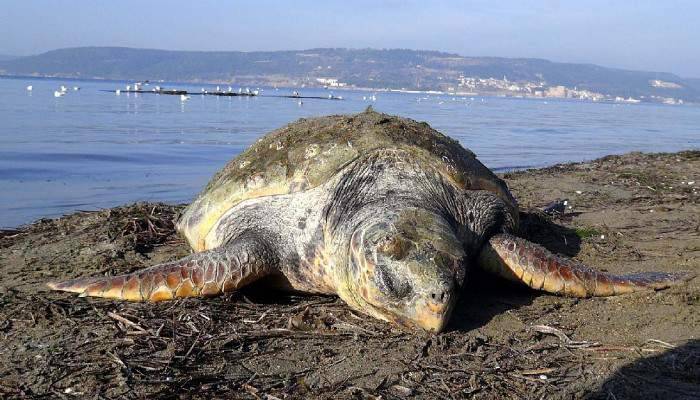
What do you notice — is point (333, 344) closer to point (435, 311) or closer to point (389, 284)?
point (389, 284)

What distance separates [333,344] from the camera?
4.04m

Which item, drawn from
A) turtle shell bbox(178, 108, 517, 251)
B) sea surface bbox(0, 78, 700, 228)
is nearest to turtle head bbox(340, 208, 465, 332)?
turtle shell bbox(178, 108, 517, 251)

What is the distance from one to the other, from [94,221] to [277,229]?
3914mm

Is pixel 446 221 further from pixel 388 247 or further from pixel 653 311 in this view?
pixel 653 311

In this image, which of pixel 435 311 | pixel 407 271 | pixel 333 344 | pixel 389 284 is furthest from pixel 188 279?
pixel 435 311

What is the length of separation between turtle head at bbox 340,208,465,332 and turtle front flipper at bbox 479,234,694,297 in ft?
3.14

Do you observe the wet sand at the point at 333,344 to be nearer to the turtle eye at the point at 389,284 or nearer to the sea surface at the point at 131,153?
the turtle eye at the point at 389,284

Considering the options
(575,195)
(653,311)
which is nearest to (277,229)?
(653,311)

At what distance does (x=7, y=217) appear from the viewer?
A: 30.4ft

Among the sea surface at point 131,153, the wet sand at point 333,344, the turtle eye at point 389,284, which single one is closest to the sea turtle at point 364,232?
the turtle eye at point 389,284

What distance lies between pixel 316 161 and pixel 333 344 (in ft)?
6.94

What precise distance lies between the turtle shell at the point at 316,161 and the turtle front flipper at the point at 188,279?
848mm

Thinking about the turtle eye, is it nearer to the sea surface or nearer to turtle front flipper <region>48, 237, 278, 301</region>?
turtle front flipper <region>48, 237, 278, 301</region>

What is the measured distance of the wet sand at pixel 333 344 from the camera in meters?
3.38
